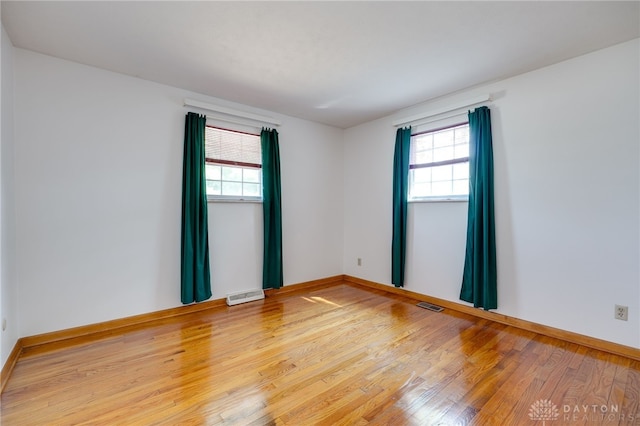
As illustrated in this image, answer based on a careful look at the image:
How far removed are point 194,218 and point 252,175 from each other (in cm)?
100

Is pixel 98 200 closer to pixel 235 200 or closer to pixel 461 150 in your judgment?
pixel 235 200

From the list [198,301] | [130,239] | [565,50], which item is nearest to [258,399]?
[198,301]

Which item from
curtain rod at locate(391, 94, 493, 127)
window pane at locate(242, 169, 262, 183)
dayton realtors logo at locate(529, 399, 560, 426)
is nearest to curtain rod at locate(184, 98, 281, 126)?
window pane at locate(242, 169, 262, 183)

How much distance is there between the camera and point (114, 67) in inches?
110

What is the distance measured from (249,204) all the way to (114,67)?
2.02 metres

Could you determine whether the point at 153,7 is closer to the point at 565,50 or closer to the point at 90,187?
the point at 90,187

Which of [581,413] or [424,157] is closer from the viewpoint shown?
[581,413]

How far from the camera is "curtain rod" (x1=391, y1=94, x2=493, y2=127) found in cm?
315

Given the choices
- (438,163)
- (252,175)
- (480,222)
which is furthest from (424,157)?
(252,175)

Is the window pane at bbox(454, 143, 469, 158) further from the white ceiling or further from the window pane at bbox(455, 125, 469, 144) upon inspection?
the white ceiling

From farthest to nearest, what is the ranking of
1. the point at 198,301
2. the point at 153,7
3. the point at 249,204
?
the point at 249,204 → the point at 198,301 → the point at 153,7

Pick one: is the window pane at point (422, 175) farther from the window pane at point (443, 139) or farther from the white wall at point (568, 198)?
the white wall at point (568, 198)

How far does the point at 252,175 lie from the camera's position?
12.7ft

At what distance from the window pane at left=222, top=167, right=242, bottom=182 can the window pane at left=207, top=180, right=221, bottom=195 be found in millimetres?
118
